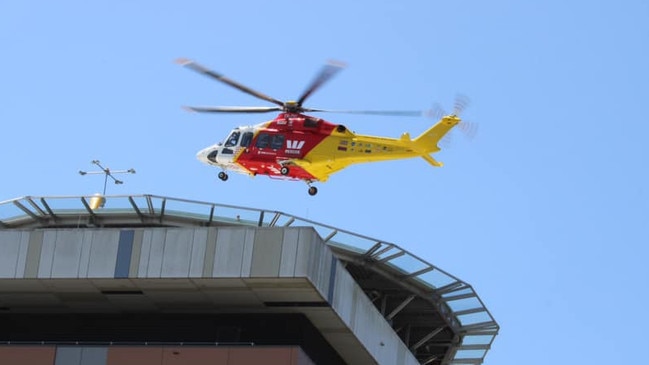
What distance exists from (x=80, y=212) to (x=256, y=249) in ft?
27.8

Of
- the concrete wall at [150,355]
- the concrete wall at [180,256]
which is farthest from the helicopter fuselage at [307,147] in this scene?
the concrete wall at [150,355]

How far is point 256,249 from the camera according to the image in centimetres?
4200

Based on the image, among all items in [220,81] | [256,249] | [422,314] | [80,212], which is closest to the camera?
[256,249]

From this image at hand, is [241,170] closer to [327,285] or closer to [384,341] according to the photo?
[384,341]

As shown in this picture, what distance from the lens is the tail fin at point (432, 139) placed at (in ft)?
210

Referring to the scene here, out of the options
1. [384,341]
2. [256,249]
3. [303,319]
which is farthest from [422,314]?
[256,249]

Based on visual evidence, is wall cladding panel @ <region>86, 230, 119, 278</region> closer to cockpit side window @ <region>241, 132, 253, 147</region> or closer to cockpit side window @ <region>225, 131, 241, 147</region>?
cockpit side window @ <region>241, 132, 253, 147</region>

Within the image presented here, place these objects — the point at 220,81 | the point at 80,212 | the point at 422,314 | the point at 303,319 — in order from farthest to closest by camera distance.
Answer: the point at 220,81 < the point at 422,314 < the point at 80,212 < the point at 303,319

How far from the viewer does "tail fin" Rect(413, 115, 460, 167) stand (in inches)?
2516

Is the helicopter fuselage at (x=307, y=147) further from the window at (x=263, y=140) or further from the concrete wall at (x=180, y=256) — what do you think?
the concrete wall at (x=180, y=256)

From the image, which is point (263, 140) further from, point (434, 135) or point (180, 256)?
point (180, 256)

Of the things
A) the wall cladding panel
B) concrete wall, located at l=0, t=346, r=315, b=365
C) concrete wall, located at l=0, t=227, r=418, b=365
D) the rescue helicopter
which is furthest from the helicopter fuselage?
the wall cladding panel

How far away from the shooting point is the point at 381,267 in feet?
160

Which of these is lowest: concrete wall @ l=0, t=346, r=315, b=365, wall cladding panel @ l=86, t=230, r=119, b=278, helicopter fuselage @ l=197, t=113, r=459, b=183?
concrete wall @ l=0, t=346, r=315, b=365
